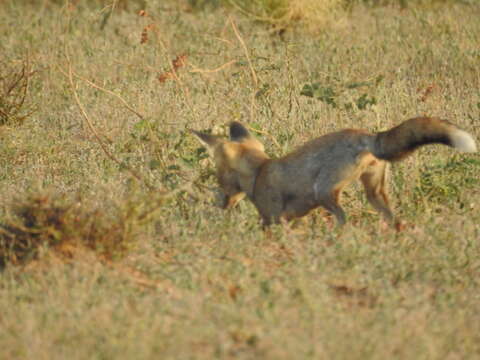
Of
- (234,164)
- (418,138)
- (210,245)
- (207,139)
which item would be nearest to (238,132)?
(207,139)

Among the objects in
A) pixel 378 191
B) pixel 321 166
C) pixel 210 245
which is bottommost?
pixel 210 245

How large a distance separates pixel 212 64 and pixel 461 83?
11.6ft

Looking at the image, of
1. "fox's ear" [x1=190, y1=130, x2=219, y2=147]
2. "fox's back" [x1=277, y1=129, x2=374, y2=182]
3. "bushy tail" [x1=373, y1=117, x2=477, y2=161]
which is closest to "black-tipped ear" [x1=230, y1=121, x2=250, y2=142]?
"fox's ear" [x1=190, y1=130, x2=219, y2=147]

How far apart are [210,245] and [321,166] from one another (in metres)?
0.98

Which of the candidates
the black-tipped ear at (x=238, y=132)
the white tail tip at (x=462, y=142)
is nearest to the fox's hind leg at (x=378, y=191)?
the white tail tip at (x=462, y=142)

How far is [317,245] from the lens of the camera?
5.48 metres

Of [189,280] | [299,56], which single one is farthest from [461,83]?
[189,280]

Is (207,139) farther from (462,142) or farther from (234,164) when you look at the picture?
(462,142)

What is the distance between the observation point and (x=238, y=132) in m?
6.55

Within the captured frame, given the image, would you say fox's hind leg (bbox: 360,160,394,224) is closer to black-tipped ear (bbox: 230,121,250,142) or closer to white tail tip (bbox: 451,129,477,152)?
white tail tip (bbox: 451,129,477,152)

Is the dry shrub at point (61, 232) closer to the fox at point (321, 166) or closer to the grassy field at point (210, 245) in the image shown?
the grassy field at point (210, 245)

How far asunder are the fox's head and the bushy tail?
1.09 metres

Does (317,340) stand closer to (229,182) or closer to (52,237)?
(52,237)

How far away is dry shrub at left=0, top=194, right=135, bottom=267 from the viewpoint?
200 inches
